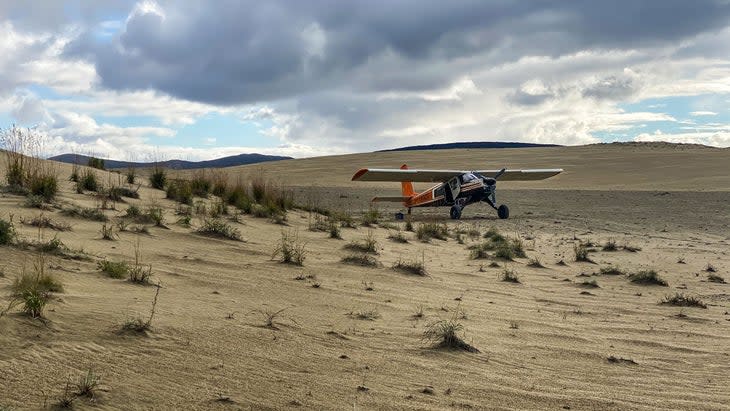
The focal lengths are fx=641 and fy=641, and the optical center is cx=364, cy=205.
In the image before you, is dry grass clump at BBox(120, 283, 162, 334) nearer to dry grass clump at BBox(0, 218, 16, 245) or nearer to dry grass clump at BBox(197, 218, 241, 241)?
dry grass clump at BBox(0, 218, 16, 245)

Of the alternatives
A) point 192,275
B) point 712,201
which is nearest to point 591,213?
point 712,201

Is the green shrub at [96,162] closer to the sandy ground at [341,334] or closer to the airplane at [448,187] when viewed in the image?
the sandy ground at [341,334]

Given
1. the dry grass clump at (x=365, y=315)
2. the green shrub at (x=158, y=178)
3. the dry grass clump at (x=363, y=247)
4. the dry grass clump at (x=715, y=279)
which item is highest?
the green shrub at (x=158, y=178)

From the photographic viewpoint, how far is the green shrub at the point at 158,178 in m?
15.5

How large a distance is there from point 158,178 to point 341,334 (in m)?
11.5

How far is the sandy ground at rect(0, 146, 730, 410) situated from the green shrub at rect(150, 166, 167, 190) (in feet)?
Answer: 13.6

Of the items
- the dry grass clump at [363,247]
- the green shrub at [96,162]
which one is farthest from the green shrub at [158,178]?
the dry grass clump at [363,247]

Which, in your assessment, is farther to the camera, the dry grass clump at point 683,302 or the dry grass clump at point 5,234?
the dry grass clump at point 683,302

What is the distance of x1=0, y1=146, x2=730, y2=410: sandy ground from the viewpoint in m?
3.90

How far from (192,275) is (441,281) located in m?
3.40

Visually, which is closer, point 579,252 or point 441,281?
point 441,281

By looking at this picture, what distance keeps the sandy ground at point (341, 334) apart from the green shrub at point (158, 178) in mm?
4158

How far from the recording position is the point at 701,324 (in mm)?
6875

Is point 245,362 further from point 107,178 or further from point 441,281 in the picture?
point 107,178
